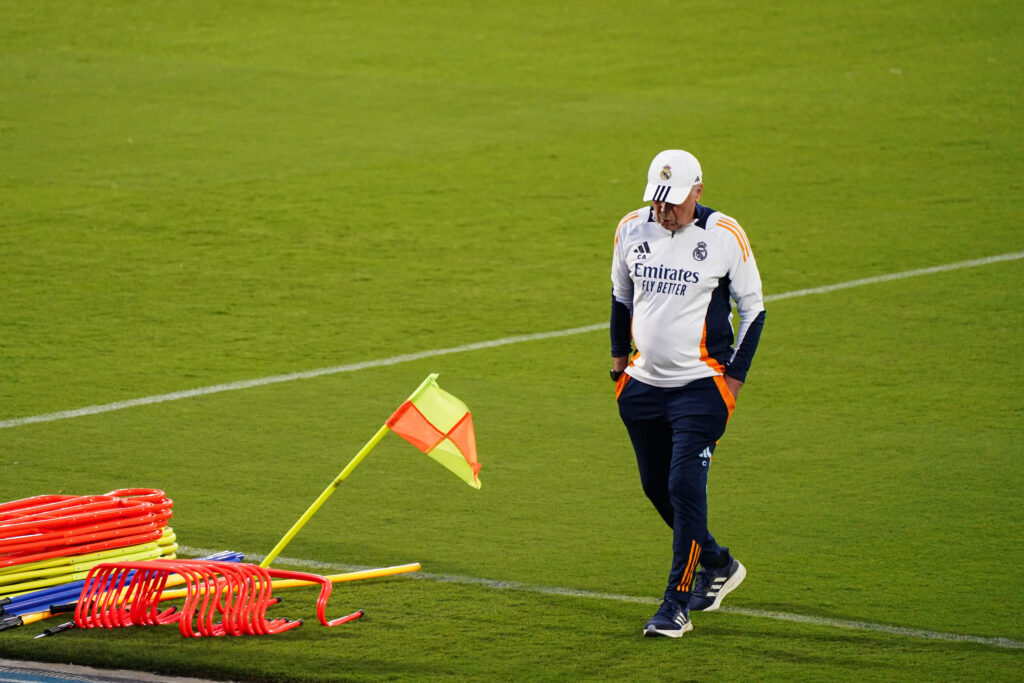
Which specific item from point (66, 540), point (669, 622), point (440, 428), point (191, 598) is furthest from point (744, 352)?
point (66, 540)

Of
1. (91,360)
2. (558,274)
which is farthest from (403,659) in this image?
(558,274)

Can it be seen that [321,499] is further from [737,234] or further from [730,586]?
[737,234]

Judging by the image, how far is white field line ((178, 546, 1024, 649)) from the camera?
6.71m

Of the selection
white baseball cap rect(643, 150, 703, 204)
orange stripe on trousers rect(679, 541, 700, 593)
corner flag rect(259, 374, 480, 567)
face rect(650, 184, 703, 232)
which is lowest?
orange stripe on trousers rect(679, 541, 700, 593)

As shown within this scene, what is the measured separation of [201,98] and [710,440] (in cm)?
1529

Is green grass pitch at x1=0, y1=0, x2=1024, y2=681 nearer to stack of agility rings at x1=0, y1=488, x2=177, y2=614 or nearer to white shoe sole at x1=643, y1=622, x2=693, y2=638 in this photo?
white shoe sole at x1=643, y1=622, x2=693, y2=638

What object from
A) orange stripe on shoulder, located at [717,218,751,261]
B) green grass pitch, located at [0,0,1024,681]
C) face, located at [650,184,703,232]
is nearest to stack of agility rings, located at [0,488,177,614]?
green grass pitch, located at [0,0,1024,681]

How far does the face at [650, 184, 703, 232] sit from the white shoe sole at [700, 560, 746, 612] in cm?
156

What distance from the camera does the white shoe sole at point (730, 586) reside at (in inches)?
281

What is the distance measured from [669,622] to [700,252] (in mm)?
1568

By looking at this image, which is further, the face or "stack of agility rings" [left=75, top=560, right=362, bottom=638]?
the face

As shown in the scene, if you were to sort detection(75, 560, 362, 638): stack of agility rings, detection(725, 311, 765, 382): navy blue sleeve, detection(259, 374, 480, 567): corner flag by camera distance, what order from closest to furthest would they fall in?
detection(75, 560, 362, 638): stack of agility rings < detection(725, 311, 765, 382): navy blue sleeve < detection(259, 374, 480, 567): corner flag

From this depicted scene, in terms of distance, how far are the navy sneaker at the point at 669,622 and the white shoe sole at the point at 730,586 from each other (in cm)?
32

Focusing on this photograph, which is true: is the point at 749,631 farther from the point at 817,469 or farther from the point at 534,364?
the point at 534,364
